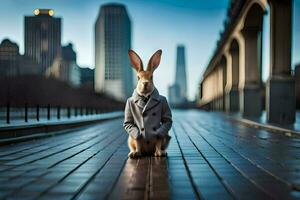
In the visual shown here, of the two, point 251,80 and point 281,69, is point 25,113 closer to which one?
point 281,69

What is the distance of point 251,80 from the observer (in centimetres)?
2930

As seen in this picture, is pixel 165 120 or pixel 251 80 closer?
pixel 165 120

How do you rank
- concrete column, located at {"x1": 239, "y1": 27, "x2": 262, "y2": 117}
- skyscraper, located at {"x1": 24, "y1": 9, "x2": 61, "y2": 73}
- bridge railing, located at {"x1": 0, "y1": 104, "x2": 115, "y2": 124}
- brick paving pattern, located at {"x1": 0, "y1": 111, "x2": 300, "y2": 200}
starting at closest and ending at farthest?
brick paving pattern, located at {"x1": 0, "y1": 111, "x2": 300, "y2": 200} → bridge railing, located at {"x1": 0, "y1": 104, "x2": 115, "y2": 124} → skyscraper, located at {"x1": 24, "y1": 9, "x2": 61, "y2": 73} → concrete column, located at {"x1": 239, "y1": 27, "x2": 262, "y2": 117}

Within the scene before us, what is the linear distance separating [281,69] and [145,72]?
13.3 m

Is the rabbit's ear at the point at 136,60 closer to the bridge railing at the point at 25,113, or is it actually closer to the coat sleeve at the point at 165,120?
the coat sleeve at the point at 165,120

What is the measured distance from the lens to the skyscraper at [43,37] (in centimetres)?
1552

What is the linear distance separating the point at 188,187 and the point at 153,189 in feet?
1.55

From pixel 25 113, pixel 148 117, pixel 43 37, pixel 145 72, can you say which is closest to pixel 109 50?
pixel 43 37

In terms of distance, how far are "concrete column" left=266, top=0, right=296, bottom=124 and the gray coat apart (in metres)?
12.4

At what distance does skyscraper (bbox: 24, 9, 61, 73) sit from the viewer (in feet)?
50.9

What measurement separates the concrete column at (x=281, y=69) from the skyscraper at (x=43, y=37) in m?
9.99

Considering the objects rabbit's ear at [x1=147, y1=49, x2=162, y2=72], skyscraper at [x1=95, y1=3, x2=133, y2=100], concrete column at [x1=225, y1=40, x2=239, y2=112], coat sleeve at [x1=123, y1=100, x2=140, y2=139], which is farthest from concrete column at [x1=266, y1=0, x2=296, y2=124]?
concrete column at [x1=225, y1=40, x2=239, y2=112]

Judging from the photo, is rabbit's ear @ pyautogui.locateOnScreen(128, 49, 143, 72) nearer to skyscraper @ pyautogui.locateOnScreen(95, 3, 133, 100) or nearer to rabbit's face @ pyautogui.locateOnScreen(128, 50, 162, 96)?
rabbit's face @ pyautogui.locateOnScreen(128, 50, 162, 96)

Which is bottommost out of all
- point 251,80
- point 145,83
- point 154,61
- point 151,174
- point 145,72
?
point 151,174
